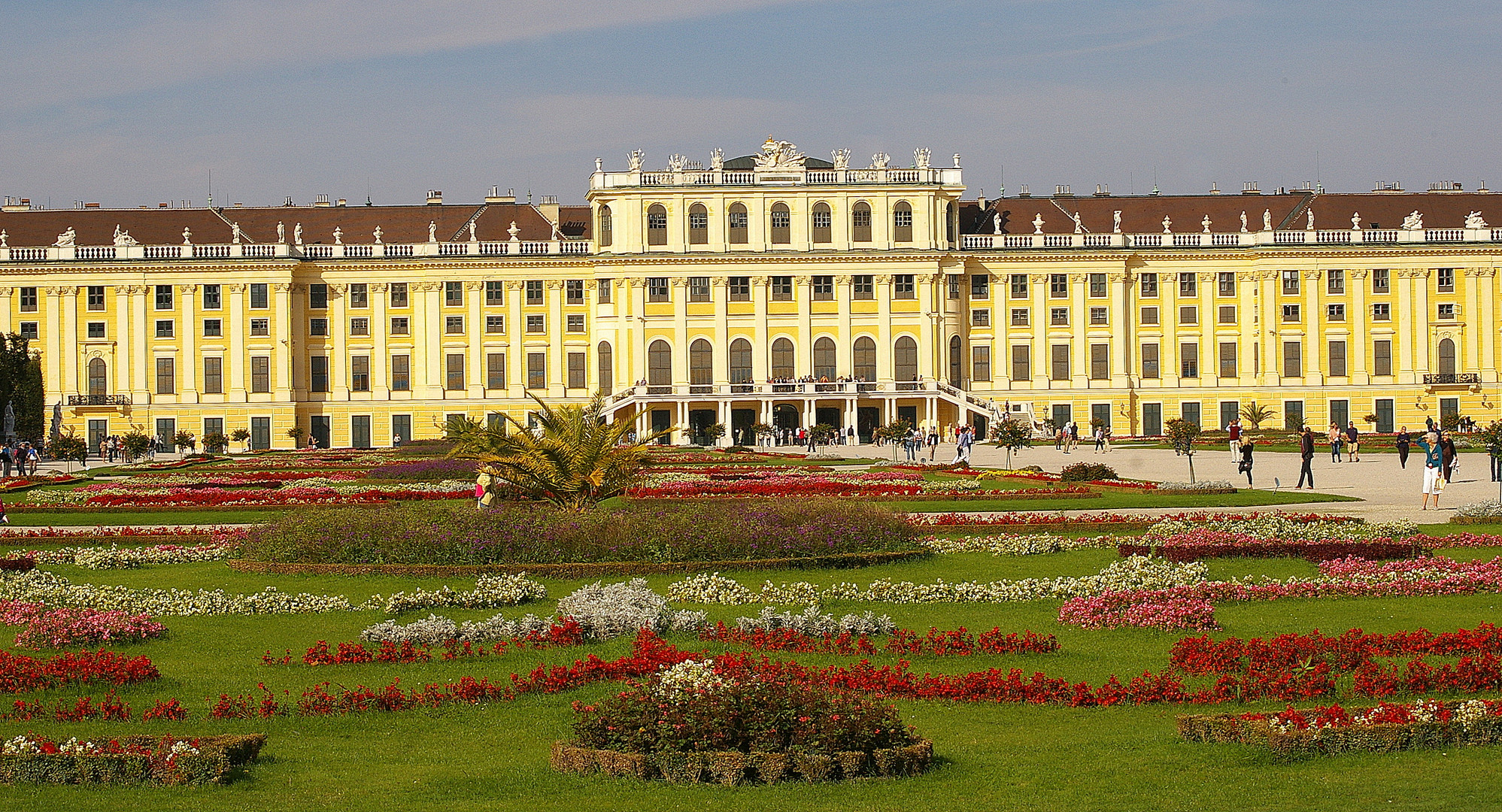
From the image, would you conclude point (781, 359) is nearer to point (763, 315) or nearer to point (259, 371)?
point (763, 315)

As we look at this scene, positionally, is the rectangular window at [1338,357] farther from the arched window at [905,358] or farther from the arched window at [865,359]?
the arched window at [865,359]

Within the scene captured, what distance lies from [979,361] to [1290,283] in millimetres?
14790

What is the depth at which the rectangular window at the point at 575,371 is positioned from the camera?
8494 cm

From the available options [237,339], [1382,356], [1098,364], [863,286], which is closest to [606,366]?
[863,286]

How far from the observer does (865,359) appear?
84438 mm

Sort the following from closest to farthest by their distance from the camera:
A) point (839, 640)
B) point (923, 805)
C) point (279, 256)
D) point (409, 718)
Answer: point (923, 805), point (409, 718), point (839, 640), point (279, 256)

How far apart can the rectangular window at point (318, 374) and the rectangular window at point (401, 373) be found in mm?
3001

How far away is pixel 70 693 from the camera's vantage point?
13203mm

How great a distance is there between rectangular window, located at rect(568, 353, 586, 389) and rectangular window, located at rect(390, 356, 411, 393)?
7336 mm

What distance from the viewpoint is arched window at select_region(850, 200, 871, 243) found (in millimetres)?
84438

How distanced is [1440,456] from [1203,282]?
56700mm

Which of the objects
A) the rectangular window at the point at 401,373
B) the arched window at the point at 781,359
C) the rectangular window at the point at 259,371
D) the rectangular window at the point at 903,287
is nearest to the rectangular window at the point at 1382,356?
the rectangular window at the point at 903,287

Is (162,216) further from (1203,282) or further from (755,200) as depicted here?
→ (1203,282)

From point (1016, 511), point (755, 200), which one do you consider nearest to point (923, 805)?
point (1016, 511)
